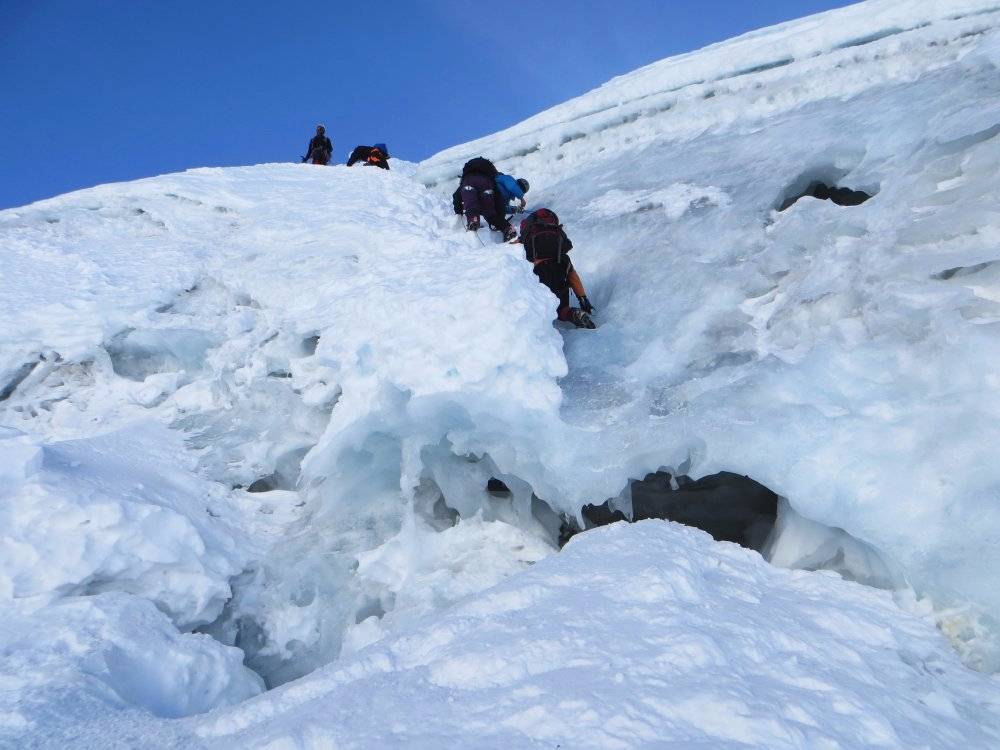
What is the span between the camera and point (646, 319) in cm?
438

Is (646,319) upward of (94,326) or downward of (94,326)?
downward

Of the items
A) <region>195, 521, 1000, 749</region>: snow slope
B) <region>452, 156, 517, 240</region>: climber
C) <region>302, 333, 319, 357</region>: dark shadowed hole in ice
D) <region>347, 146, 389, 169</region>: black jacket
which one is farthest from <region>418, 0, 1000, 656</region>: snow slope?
<region>347, 146, 389, 169</region>: black jacket

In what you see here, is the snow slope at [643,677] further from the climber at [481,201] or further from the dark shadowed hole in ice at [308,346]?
the climber at [481,201]

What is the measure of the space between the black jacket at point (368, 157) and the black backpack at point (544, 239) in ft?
18.0

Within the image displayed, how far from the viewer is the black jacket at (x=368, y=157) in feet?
32.4

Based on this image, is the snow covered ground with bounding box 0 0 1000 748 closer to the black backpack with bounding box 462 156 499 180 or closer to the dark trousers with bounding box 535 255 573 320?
the dark trousers with bounding box 535 255 573 320

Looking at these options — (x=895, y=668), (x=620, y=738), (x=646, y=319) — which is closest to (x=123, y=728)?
(x=620, y=738)

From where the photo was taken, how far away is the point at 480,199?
636 centimetres

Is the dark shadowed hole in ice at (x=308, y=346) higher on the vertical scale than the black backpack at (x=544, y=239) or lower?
lower

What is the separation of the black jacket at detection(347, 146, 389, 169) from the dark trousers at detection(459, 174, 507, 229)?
3.96m

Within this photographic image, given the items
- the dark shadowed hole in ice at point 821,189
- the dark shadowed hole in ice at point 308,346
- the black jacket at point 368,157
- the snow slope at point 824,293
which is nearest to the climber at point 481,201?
the snow slope at point 824,293

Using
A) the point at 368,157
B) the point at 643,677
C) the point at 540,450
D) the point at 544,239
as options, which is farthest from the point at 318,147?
the point at 643,677

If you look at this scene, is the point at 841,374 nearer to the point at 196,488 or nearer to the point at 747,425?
the point at 747,425

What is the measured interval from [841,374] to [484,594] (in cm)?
198
